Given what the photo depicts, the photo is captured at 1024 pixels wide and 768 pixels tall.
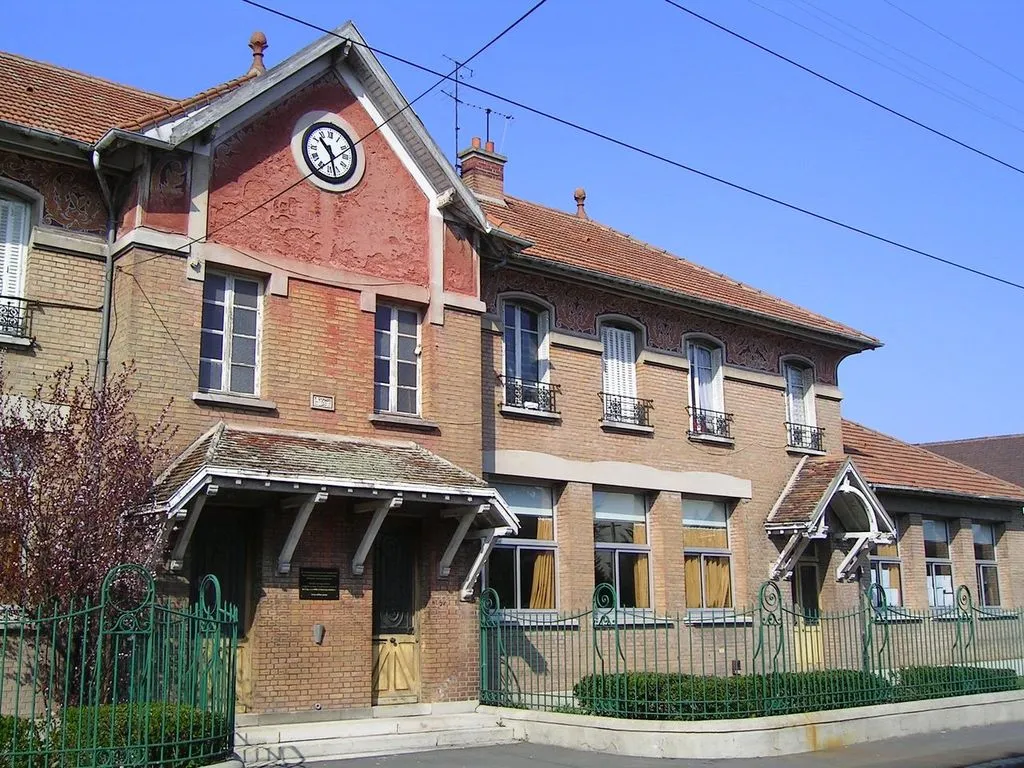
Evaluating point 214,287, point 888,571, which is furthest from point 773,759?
point 888,571

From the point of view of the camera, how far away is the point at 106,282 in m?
14.6

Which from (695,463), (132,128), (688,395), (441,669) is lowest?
(441,669)

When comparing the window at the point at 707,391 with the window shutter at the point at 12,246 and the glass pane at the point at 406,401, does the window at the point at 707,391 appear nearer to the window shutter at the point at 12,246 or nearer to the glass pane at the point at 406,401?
the glass pane at the point at 406,401

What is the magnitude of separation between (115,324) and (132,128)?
257 cm

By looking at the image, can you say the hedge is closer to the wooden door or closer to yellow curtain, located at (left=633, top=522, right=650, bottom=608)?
the wooden door

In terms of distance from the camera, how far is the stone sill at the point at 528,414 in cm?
1856

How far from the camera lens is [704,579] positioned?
839 inches

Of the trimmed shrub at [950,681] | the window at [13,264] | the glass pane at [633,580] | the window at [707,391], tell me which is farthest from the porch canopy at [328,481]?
the window at [707,391]

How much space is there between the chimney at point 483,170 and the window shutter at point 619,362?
3736 millimetres

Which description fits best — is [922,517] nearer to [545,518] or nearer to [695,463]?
[695,463]

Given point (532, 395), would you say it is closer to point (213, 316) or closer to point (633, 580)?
point (633, 580)

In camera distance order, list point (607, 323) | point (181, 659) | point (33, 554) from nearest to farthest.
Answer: point (181, 659), point (33, 554), point (607, 323)

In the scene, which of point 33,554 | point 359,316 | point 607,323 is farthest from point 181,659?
point 607,323

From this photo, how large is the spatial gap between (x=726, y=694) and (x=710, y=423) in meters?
8.72
